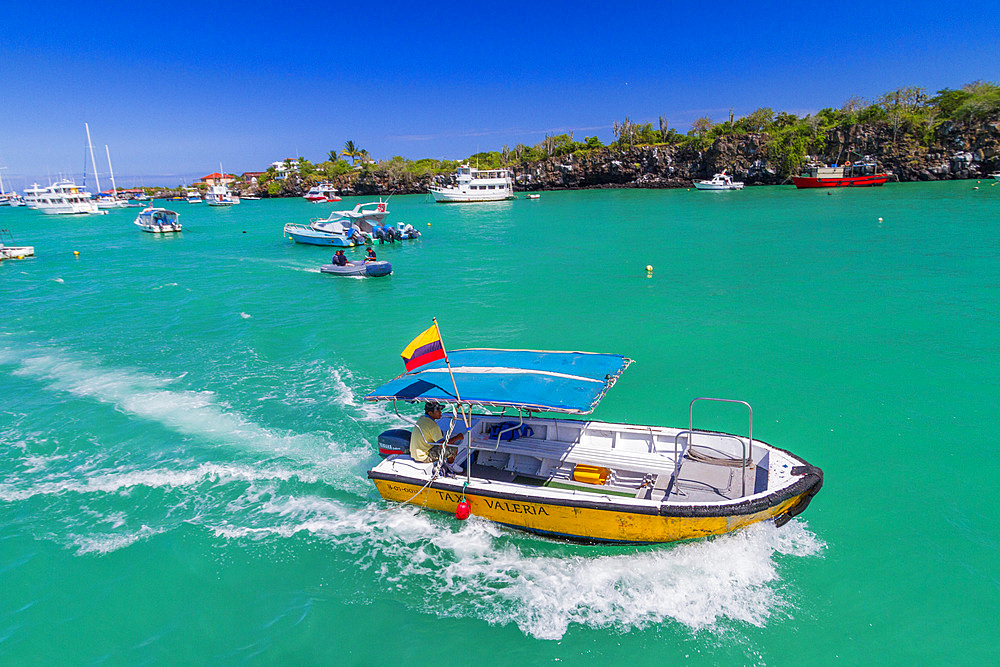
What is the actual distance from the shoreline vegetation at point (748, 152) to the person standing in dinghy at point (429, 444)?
110 meters

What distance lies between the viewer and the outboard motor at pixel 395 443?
11.1m

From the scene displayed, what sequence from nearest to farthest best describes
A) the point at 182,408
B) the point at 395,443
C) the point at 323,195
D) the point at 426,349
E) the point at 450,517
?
the point at 426,349
the point at 450,517
the point at 395,443
the point at 182,408
the point at 323,195

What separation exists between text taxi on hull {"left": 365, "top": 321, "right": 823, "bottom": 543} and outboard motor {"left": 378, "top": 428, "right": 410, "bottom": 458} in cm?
3

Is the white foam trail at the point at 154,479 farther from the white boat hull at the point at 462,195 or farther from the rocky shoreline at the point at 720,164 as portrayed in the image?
Answer: the rocky shoreline at the point at 720,164

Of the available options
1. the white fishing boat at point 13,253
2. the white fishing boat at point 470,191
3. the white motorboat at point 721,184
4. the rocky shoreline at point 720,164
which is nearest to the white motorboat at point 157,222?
the white fishing boat at point 13,253

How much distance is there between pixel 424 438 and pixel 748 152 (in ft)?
372

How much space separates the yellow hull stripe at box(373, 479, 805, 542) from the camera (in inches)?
340

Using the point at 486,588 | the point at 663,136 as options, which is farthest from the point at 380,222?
the point at 663,136

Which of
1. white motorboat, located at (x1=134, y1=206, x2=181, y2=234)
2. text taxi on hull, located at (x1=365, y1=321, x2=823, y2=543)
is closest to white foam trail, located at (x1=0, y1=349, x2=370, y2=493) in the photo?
text taxi on hull, located at (x1=365, y1=321, x2=823, y2=543)

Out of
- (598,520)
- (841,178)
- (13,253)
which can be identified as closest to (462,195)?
(841,178)

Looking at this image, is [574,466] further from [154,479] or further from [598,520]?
[154,479]

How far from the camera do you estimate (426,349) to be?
9.54 metres

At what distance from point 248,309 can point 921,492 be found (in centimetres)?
2762

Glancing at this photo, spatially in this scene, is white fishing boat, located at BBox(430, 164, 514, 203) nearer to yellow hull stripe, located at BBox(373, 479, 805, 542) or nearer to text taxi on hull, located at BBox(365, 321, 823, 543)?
text taxi on hull, located at BBox(365, 321, 823, 543)
